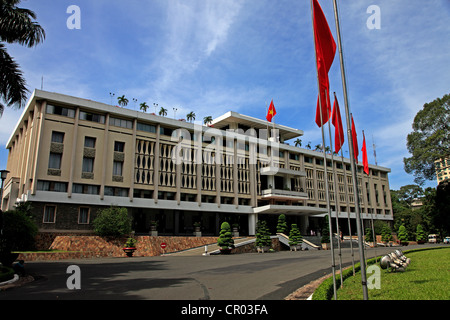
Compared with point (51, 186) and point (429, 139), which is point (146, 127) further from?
point (429, 139)

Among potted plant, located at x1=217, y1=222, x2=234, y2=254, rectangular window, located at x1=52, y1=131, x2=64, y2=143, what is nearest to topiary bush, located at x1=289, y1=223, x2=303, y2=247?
Answer: potted plant, located at x1=217, y1=222, x2=234, y2=254

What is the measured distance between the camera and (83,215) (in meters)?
31.6

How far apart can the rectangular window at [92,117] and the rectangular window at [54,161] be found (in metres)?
4.55

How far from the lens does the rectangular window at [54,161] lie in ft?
101

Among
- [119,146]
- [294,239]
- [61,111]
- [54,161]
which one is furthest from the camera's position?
[294,239]

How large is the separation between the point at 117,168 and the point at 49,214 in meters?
7.91

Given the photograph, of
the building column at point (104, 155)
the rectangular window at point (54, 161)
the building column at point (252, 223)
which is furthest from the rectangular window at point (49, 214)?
the building column at point (252, 223)

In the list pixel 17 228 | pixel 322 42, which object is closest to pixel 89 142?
pixel 17 228

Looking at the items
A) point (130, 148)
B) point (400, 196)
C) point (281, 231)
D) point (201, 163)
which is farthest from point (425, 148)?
point (400, 196)

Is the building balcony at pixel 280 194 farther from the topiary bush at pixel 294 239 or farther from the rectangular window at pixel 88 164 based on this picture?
the rectangular window at pixel 88 164

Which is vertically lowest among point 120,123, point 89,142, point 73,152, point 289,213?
point 289,213
